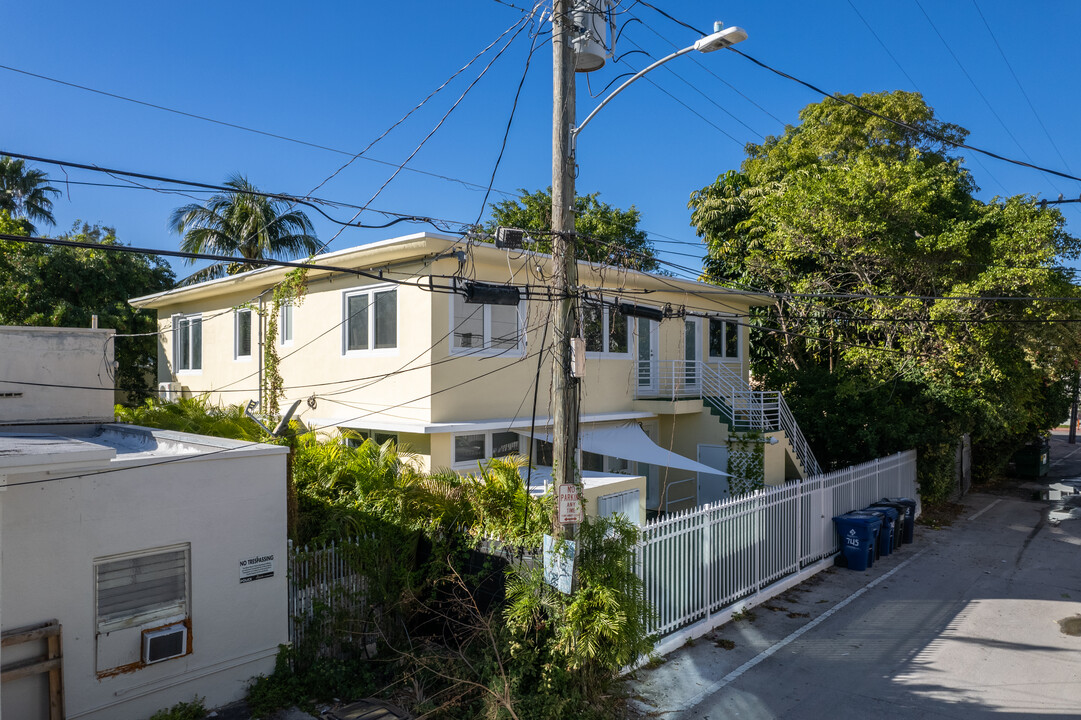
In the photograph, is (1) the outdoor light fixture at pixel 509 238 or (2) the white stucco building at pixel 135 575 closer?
(2) the white stucco building at pixel 135 575

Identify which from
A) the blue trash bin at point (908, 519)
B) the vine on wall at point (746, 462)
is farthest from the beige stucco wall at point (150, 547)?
the blue trash bin at point (908, 519)

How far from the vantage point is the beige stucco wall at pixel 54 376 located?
10469mm

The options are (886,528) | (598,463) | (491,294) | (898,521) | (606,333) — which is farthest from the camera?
(606,333)

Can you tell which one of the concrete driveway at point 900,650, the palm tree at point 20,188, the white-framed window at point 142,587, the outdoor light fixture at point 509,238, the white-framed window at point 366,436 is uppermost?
the palm tree at point 20,188

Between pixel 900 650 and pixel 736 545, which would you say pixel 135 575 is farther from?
pixel 900 650

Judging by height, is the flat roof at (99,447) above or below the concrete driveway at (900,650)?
above

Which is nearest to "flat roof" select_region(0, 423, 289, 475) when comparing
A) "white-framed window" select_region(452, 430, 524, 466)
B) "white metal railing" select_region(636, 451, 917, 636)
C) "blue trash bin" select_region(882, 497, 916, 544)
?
"white-framed window" select_region(452, 430, 524, 466)

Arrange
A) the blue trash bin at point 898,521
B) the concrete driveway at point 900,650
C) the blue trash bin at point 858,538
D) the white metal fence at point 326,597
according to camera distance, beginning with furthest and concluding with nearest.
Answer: the blue trash bin at point 898,521, the blue trash bin at point 858,538, the white metal fence at point 326,597, the concrete driveway at point 900,650

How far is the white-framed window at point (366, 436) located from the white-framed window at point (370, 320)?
1621 millimetres

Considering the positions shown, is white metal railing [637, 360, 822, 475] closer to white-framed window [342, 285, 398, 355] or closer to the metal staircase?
the metal staircase

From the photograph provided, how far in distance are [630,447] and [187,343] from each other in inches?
544

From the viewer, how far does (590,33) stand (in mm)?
7629

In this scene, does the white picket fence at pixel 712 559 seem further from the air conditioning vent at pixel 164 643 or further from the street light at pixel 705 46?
the street light at pixel 705 46

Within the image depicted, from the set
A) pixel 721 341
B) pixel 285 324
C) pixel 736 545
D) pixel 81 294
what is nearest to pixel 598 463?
pixel 736 545
